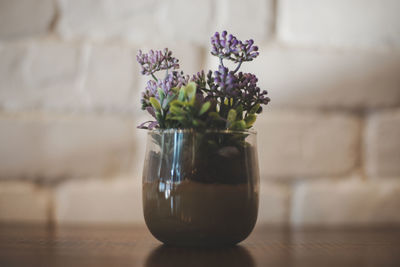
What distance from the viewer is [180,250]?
0.54m

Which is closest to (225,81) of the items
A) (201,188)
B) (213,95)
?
(213,95)

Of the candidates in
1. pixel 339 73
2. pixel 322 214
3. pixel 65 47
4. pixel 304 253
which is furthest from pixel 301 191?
pixel 65 47

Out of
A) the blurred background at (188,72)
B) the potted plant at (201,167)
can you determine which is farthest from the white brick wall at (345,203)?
the potted plant at (201,167)

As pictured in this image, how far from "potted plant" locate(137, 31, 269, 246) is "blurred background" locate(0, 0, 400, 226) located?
0.42 meters

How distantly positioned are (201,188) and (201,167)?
0.03m

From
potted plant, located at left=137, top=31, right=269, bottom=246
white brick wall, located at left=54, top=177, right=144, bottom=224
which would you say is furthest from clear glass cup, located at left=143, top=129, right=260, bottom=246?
white brick wall, located at left=54, top=177, right=144, bottom=224

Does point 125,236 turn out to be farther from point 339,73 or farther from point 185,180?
point 339,73

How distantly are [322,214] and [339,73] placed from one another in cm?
33

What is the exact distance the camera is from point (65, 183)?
3.15 ft

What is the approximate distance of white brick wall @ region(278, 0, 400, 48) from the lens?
1010 millimetres

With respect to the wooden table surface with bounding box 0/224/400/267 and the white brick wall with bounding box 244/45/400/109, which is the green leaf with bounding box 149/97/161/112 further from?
the white brick wall with bounding box 244/45/400/109

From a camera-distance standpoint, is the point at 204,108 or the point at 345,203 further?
the point at 345,203

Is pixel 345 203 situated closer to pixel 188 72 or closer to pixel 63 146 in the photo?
pixel 188 72

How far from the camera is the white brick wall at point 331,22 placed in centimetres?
101
